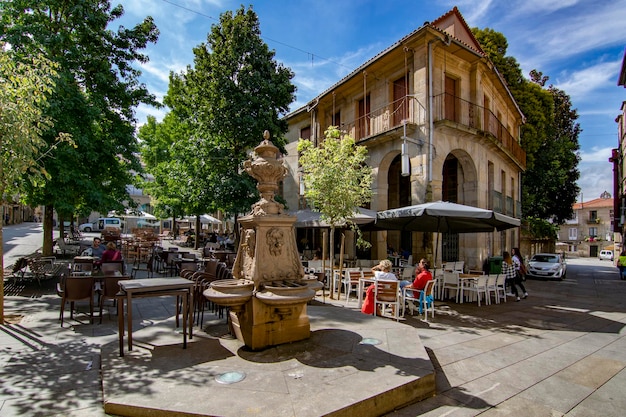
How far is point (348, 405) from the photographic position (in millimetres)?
2961

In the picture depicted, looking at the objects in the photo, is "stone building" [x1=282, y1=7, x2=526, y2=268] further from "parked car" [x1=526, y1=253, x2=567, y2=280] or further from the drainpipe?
"parked car" [x1=526, y1=253, x2=567, y2=280]

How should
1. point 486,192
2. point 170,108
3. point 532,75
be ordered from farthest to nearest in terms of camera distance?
1. point 532,75
2. point 170,108
3. point 486,192

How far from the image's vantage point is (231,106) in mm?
14469

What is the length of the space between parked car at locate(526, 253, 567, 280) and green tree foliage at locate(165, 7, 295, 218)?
13530mm

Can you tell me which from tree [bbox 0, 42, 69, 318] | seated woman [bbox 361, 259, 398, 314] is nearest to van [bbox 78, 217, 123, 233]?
tree [bbox 0, 42, 69, 318]

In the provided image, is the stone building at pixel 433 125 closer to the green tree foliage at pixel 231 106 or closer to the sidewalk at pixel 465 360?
the green tree foliage at pixel 231 106

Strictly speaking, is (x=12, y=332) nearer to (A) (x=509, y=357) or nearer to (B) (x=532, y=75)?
(A) (x=509, y=357)

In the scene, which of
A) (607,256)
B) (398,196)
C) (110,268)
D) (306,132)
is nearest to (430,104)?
(398,196)

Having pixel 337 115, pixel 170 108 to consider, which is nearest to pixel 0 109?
pixel 337 115

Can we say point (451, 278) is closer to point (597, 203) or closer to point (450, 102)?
point (450, 102)

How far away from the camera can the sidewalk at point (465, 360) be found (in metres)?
3.39

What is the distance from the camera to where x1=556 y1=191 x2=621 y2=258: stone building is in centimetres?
5486

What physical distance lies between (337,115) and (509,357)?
1539 centimetres

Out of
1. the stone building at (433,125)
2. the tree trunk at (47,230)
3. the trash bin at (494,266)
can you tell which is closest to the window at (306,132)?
the stone building at (433,125)
